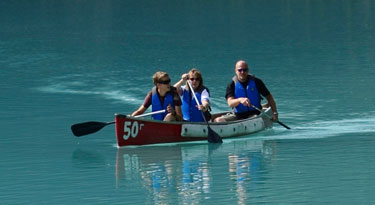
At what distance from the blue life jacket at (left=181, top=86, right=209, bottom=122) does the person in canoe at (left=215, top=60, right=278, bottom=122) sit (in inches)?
21.8

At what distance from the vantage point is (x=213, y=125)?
23734 millimetres

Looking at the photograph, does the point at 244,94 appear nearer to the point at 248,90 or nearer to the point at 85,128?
the point at 248,90

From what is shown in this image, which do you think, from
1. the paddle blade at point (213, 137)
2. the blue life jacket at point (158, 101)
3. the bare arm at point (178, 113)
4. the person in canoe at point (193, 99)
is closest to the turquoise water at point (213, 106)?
the paddle blade at point (213, 137)

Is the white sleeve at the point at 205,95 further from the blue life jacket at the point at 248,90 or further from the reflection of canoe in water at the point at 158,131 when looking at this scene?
the blue life jacket at the point at 248,90

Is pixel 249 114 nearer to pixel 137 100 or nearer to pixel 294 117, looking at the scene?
pixel 294 117

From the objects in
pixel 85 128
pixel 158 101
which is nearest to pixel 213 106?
pixel 85 128

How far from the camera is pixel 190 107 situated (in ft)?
80.1

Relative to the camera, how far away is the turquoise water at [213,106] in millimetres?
18312

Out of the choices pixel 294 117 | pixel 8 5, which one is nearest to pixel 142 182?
pixel 294 117

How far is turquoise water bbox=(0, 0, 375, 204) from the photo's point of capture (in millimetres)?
18312

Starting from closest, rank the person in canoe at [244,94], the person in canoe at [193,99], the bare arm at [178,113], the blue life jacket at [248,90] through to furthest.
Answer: the bare arm at [178,113] < the person in canoe at [193,99] < the person in canoe at [244,94] < the blue life jacket at [248,90]

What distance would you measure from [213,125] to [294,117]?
432 cm

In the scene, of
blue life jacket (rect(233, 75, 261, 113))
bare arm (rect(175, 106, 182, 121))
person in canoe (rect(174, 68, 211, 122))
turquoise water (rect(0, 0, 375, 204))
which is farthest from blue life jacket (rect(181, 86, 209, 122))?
turquoise water (rect(0, 0, 375, 204))

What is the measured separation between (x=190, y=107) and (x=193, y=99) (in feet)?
0.99
